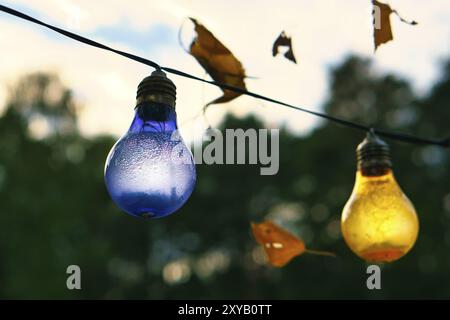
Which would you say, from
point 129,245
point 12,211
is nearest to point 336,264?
point 129,245

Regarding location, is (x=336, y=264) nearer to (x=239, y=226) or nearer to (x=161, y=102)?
(x=239, y=226)

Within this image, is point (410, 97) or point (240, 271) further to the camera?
point (240, 271)

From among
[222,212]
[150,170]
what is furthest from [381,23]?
[222,212]

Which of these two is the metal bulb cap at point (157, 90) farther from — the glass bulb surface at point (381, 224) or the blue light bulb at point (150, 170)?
the glass bulb surface at point (381, 224)

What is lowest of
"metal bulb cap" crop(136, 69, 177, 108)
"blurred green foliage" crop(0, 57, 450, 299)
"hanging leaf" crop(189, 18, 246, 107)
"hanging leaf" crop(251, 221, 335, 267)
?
"hanging leaf" crop(251, 221, 335, 267)

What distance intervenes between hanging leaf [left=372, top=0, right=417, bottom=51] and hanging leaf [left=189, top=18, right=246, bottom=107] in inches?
16.2

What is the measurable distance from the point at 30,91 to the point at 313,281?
365 inches

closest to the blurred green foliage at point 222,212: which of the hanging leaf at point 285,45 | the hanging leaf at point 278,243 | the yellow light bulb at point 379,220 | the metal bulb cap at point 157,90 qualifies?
the hanging leaf at point 278,243

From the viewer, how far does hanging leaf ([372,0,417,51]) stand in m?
1.57

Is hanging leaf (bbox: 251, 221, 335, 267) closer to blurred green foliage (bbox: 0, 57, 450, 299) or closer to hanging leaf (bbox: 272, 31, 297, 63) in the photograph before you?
hanging leaf (bbox: 272, 31, 297, 63)

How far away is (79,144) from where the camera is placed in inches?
652

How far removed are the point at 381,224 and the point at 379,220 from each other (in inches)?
0.5

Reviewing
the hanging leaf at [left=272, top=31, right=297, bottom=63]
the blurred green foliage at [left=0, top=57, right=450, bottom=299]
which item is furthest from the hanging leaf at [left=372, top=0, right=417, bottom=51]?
the blurred green foliage at [left=0, top=57, right=450, bottom=299]
